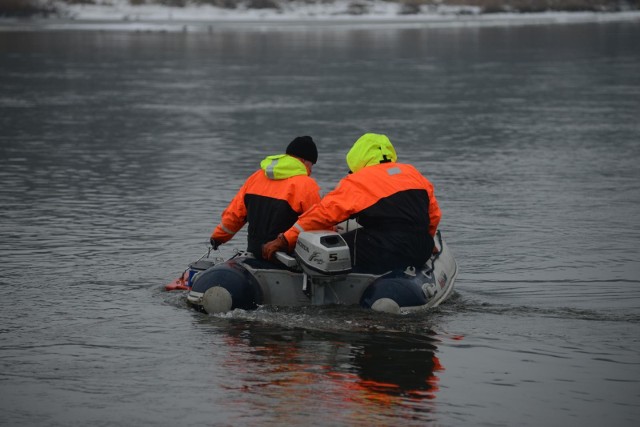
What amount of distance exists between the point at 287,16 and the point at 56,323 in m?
65.0

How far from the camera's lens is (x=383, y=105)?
2598cm

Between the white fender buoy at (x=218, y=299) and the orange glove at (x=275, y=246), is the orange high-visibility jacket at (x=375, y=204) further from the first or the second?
the white fender buoy at (x=218, y=299)

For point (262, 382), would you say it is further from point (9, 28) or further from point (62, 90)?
point (9, 28)

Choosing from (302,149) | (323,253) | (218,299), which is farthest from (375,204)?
(218,299)

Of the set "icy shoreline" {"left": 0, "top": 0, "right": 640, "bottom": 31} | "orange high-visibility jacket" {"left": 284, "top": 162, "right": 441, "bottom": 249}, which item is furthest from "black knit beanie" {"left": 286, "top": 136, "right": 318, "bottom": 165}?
"icy shoreline" {"left": 0, "top": 0, "right": 640, "bottom": 31}

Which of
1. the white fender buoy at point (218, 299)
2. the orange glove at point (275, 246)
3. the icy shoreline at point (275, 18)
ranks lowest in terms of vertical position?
the icy shoreline at point (275, 18)

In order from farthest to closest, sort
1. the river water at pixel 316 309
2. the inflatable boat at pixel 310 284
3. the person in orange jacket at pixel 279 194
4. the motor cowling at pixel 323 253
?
the person in orange jacket at pixel 279 194 < the inflatable boat at pixel 310 284 < the motor cowling at pixel 323 253 < the river water at pixel 316 309

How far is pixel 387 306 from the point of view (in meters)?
8.91

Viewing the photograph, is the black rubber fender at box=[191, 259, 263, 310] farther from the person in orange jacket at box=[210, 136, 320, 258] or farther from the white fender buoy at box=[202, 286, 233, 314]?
the person in orange jacket at box=[210, 136, 320, 258]

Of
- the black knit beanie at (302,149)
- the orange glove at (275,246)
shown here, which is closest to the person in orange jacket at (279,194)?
the black knit beanie at (302,149)

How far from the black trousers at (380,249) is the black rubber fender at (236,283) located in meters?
0.81

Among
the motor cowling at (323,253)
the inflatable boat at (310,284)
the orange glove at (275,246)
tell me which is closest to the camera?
the motor cowling at (323,253)

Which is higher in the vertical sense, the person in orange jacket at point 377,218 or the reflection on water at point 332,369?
the person in orange jacket at point 377,218

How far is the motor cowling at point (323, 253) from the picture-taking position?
876 cm
